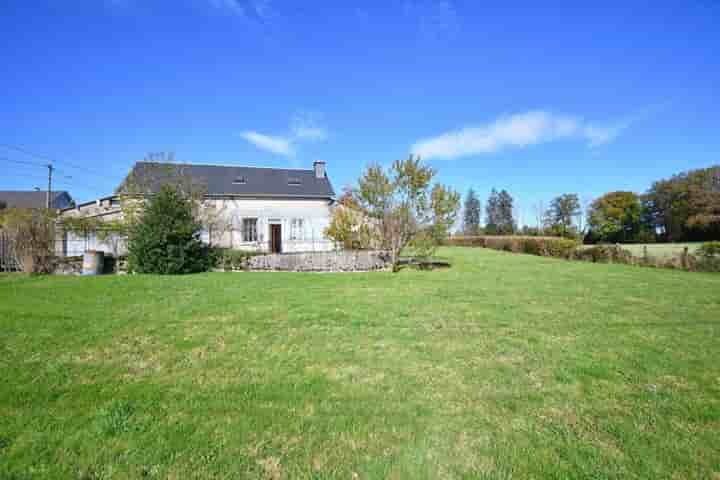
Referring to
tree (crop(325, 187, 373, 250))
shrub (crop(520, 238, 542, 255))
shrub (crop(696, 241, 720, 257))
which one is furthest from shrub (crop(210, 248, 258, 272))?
shrub (crop(520, 238, 542, 255))

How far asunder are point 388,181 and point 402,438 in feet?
35.6

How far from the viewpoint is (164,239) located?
35.9 ft

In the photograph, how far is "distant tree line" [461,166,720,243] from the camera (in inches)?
1394

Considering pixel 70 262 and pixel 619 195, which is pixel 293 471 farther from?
pixel 619 195

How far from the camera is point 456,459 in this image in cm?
196

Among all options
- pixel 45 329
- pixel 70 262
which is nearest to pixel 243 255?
pixel 70 262

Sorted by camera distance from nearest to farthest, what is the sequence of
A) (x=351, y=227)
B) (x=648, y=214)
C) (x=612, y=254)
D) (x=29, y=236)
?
(x=29, y=236), (x=351, y=227), (x=612, y=254), (x=648, y=214)

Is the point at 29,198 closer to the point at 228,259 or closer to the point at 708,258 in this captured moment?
the point at 228,259

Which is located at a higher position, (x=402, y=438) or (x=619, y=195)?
(x=619, y=195)

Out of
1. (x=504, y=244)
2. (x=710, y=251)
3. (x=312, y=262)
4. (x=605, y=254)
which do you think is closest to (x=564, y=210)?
(x=504, y=244)

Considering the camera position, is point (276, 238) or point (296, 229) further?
A: point (296, 229)

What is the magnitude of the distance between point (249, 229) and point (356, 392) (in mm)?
18130

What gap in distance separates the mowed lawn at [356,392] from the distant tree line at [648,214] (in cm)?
3776

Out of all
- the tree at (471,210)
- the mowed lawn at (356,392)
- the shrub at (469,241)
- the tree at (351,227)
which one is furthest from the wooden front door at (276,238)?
the tree at (471,210)
